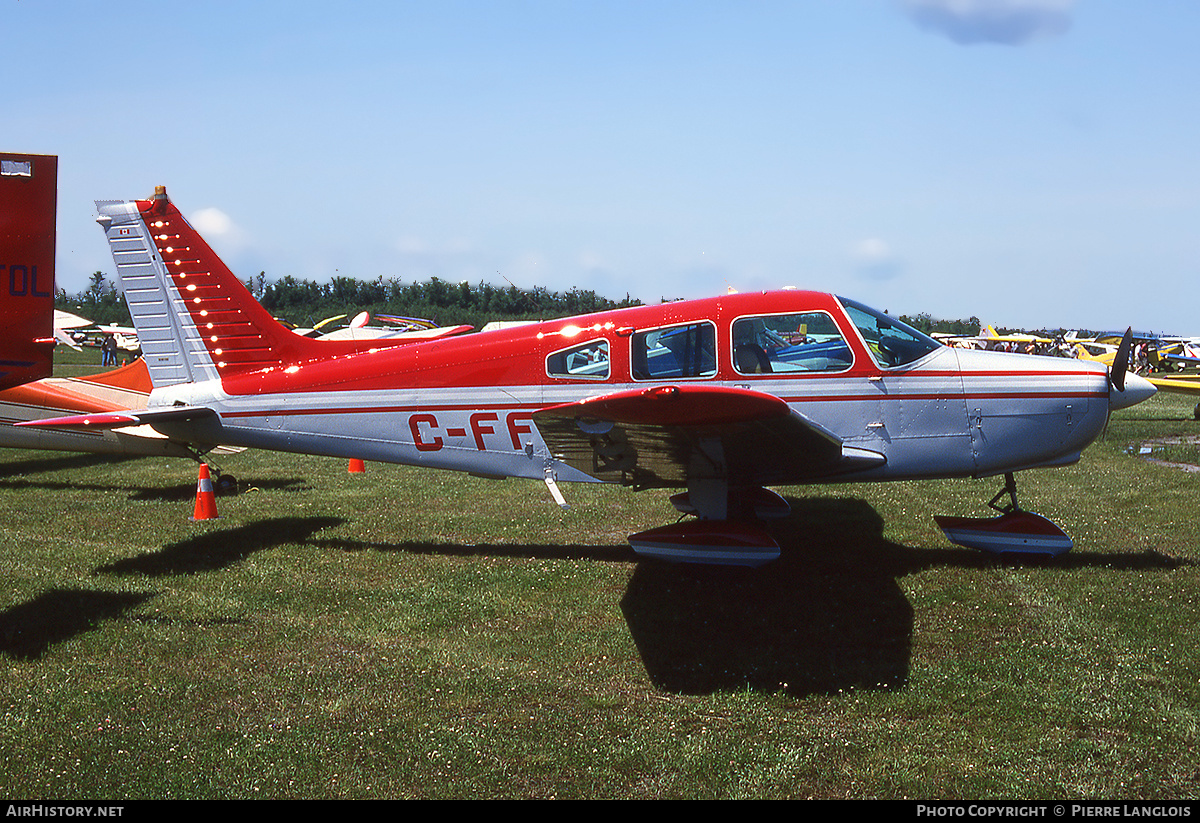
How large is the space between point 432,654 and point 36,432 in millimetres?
9139

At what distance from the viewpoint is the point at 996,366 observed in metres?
6.78

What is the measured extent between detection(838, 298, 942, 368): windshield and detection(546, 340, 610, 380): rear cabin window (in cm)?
205

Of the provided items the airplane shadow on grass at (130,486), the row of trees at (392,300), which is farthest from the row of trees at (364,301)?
the airplane shadow on grass at (130,486)

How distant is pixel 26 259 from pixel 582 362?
4.06 metres

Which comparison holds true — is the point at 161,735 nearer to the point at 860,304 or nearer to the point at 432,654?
the point at 432,654

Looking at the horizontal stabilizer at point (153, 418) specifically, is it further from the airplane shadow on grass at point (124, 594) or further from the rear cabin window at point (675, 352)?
the rear cabin window at point (675, 352)

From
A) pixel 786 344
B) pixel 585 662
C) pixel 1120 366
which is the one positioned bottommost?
pixel 585 662

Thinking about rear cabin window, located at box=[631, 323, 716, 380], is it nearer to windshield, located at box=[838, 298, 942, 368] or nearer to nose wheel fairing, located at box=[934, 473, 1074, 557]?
windshield, located at box=[838, 298, 942, 368]

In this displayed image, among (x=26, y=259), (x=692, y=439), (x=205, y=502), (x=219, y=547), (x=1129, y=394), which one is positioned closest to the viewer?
(x=692, y=439)

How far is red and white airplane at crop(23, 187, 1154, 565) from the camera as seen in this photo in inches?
257

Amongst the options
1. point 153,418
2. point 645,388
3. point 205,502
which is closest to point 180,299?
point 153,418

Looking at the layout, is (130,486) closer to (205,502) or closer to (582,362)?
(205,502)

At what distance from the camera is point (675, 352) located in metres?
6.88

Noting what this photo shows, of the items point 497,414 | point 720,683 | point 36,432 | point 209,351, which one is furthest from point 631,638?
point 36,432
